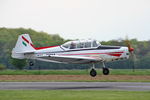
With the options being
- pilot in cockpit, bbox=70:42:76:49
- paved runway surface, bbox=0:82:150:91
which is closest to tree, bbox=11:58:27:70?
pilot in cockpit, bbox=70:42:76:49

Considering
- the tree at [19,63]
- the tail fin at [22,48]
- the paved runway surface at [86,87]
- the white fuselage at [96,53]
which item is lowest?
the paved runway surface at [86,87]

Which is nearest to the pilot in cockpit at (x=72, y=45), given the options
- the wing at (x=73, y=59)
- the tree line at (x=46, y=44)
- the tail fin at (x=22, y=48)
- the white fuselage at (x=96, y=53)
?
the white fuselage at (x=96, y=53)

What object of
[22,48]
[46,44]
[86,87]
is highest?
[46,44]

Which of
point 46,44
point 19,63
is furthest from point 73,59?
point 46,44

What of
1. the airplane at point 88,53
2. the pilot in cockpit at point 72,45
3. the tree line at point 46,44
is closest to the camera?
the airplane at point 88,53

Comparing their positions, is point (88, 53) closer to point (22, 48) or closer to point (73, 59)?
point (73, 59)

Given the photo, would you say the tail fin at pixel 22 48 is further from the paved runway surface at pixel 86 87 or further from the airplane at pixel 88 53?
the paved runway surface at pixel 86 87

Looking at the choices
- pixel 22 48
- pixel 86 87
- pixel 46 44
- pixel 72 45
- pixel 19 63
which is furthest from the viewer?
pixel 46 44

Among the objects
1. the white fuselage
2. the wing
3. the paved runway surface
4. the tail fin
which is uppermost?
the tail fin

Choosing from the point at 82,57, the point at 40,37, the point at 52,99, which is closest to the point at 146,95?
the point at 52,99

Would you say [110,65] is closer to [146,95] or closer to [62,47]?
[62,47]

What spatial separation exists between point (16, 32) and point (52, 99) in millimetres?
76581

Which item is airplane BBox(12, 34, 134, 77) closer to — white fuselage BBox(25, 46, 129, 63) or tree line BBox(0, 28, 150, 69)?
white fuselage BBox(25, 46, 129, 63)

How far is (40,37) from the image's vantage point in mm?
97938
